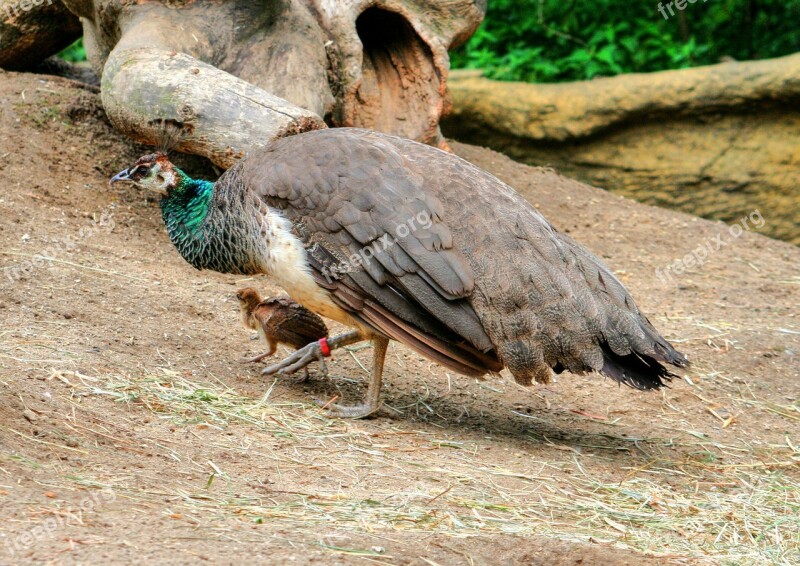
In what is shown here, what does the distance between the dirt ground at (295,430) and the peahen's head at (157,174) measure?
2.22ft

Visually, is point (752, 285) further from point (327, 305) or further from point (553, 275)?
point (327, 305)

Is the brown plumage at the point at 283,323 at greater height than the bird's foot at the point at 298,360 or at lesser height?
greater

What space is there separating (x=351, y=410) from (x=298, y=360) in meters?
0.45

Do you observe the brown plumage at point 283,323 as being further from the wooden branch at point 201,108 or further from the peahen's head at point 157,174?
the wooden branch at point 201,108

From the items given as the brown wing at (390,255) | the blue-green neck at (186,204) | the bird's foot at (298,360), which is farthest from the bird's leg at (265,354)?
the brown wing at (390,255)

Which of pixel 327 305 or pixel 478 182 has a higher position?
pixel 478 182

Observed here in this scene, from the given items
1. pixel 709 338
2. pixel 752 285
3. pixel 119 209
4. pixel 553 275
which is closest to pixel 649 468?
pixel 553 275

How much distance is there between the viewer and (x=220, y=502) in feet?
10.6

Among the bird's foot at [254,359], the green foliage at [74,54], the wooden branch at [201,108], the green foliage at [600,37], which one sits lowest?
the bird's foot at [254,359]

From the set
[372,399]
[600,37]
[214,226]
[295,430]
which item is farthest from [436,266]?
[600,37]

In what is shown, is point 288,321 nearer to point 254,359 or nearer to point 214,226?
point 254,359

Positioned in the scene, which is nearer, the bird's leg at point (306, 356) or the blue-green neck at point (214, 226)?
the blue-green neck at point (214, 226)

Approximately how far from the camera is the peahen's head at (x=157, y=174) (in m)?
4.79

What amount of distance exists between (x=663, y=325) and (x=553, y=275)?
6.86 ft
